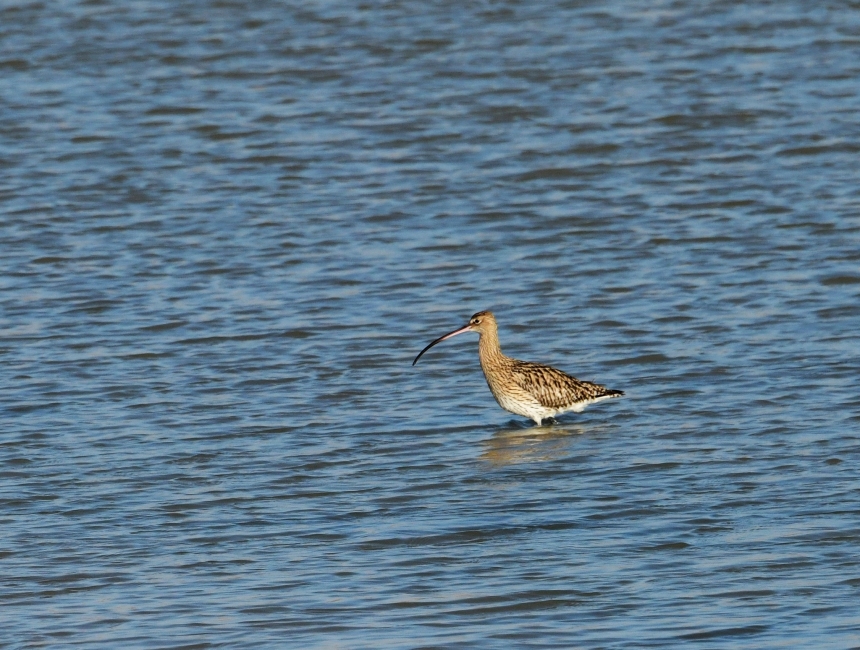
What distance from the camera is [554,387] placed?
11.2 meters

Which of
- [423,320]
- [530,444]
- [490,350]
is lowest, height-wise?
[530,444]

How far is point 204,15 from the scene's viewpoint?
965 inches

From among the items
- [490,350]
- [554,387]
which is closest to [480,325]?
[490,350]

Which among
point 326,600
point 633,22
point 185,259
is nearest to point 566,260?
point 185,259

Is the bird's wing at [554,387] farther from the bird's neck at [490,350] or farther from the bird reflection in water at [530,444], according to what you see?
the bird's neck at [490,350]

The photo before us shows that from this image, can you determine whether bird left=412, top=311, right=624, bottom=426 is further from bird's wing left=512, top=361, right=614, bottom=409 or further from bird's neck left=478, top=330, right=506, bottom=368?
bird's neck left=478, top=330, right=506, bottom=368

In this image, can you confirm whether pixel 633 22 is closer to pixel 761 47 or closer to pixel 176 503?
pixel 761 47

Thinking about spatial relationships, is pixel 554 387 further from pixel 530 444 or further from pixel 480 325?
pixel 480 325

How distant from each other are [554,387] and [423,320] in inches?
87.7

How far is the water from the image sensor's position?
786 centimetres

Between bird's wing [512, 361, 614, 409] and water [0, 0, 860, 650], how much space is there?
0.18 m

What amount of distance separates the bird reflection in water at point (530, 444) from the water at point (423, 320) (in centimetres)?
4

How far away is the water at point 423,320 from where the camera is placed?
25.8 ft

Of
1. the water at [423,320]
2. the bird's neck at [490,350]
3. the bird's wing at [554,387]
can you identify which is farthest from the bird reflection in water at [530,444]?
the bird's neck at [490,350]
